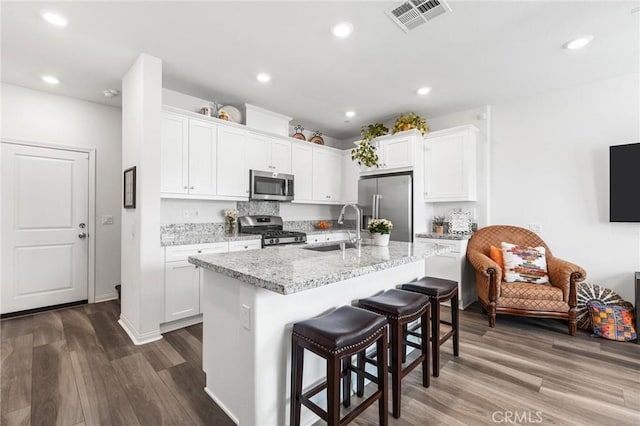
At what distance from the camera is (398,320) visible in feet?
5.67

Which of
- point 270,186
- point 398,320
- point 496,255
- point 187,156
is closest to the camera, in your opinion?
point 398,320

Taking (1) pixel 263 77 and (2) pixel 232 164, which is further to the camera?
(2) pixel 232 164

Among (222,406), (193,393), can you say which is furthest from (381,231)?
(193,393)

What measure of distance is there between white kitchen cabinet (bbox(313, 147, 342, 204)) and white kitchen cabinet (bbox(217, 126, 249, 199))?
1396 millimetres

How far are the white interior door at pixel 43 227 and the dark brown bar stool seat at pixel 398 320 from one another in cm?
398

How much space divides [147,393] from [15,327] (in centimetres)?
233

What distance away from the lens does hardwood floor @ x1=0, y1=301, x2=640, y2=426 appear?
1732 millimetres

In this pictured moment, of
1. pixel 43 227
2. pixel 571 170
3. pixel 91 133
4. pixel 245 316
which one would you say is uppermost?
pixel 91 133

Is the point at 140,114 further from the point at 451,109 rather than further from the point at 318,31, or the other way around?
the point at 451,109

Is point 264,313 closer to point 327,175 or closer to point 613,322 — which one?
point 613,322

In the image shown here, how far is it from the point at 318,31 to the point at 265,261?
1953 millimetres

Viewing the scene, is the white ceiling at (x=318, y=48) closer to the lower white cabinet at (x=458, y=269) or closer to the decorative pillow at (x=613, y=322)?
the lower white cabinet at (x=458, y=269)

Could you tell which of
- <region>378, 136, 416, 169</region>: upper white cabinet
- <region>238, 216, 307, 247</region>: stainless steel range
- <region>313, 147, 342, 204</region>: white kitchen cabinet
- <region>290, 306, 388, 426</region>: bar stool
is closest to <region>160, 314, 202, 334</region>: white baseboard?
<region>238, 216, 307, 247</region>: stainless steel range

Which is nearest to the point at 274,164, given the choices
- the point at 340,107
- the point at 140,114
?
the point at 340,107
